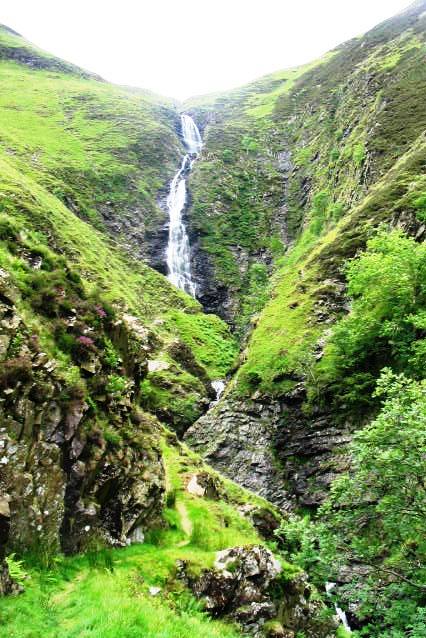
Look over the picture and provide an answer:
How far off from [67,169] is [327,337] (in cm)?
6687

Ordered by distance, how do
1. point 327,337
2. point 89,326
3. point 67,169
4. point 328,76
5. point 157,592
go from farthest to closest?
point 328,76, point 67,169, point 327,337, point 89,326, point 157,592

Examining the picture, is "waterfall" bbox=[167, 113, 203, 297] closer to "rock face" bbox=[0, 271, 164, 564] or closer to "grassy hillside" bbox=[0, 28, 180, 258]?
"grassy hillside" bbox=[0, 28, 180, 258]

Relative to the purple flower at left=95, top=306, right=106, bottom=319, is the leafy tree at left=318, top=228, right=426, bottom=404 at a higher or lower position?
higher

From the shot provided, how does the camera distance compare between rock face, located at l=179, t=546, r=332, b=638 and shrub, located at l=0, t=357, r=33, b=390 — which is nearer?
shrub, located at l=0, t=357, r=33, b=390

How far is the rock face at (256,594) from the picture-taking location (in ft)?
41.6

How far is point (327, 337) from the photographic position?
120ft

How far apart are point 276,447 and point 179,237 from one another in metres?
55.6

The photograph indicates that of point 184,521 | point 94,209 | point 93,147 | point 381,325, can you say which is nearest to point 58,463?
point 184,521

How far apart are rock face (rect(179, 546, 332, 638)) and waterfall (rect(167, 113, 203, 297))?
59128 mm

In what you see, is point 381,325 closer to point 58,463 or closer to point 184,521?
point 184,521

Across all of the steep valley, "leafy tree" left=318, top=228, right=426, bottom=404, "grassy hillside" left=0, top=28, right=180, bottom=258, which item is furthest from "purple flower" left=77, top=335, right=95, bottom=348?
"grassy hillside" left=0, top=28, right=180, bottom=258

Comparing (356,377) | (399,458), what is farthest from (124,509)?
(356,377)

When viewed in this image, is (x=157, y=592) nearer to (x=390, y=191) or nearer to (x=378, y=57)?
(x=390, y=191)

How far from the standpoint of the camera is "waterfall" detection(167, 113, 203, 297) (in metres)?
74.6
